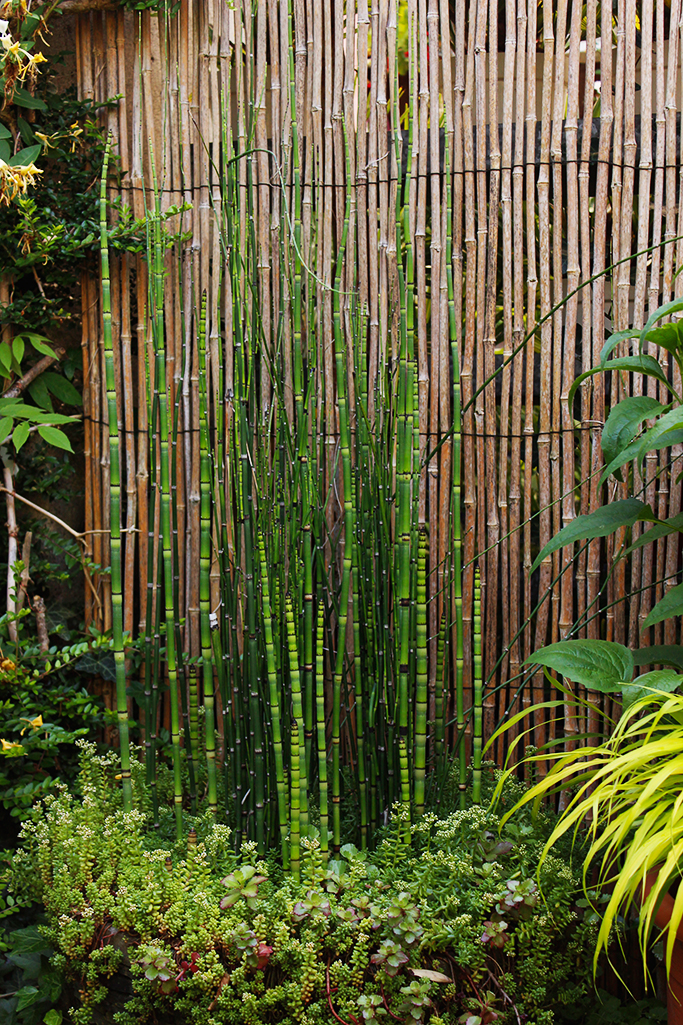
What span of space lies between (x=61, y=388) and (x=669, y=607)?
129 cm

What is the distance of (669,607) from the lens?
45.1 inches

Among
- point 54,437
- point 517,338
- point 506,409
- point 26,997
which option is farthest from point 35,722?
point 517,338

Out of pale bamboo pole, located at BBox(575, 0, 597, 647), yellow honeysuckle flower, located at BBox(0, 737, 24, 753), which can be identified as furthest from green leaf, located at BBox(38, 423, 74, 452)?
pale bamboo pole, located at BBox(575, 0, 597, 647)

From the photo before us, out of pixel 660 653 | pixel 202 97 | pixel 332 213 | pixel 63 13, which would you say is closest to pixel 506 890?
pixel 660 653

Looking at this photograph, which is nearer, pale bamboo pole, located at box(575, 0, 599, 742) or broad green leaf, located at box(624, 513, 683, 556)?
broad green leaf, located at box(624, 513, 683, 556)

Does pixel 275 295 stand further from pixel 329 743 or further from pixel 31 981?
pixel 31 981

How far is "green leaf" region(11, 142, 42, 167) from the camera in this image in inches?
57.2

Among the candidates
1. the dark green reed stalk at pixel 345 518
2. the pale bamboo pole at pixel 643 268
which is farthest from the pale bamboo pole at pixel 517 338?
the dark green reed stalk at pixel 345 518

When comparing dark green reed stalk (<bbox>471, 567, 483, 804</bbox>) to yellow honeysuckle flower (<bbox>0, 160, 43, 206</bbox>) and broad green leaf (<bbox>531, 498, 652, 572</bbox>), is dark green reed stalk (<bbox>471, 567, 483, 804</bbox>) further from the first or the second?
yellow honeysuckle flower (<bbox>0, 160, 43, 206</bbox>)

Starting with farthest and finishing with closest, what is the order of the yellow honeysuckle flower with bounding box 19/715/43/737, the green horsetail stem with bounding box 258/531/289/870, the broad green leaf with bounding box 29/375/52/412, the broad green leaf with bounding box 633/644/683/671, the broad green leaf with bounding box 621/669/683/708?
1. the broad green leaf with bounding box 29/375/52/412
2. the yellow honeysuckle flower with bounding box 19/715/43/737
3. the broad green leaf with bounding box 633/644/683/671
4. the green horsetail stem with bounding box 258/531/289/870
5. the broad green leaf with bounding box 621/669/683/708

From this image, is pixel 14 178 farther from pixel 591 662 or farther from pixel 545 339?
pixel 591 662

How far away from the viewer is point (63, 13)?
5.03 feet

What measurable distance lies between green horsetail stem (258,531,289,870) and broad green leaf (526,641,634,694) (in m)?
0.40

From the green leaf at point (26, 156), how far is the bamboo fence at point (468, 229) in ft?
0.64
